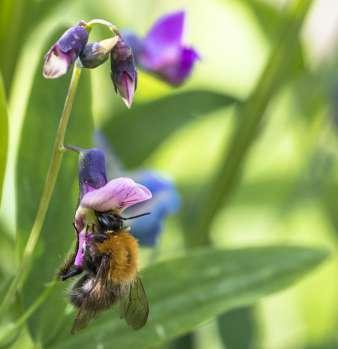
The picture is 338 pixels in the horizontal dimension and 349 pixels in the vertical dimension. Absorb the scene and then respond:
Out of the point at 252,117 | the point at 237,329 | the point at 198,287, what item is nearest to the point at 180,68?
the point at 252,117

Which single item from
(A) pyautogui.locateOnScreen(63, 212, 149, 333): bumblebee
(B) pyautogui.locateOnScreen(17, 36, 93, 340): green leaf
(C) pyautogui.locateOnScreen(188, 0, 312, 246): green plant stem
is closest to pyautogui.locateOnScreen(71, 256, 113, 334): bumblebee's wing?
(A) pyautogui.locateOnScreen(63, 212, 149, 333): bumblebee

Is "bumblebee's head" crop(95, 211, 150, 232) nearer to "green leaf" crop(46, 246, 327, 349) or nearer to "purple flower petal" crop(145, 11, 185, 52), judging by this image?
"green leaf" crop(46, 246, 327, 349)

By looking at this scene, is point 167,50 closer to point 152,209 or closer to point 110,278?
point 152,209

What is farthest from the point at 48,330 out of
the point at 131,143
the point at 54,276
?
the point at 131,143

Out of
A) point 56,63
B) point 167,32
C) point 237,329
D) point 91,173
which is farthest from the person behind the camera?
point 237,329

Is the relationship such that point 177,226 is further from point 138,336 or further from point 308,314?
point 138,336

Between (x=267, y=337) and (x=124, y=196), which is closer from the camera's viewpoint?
(x=124, y=196)
